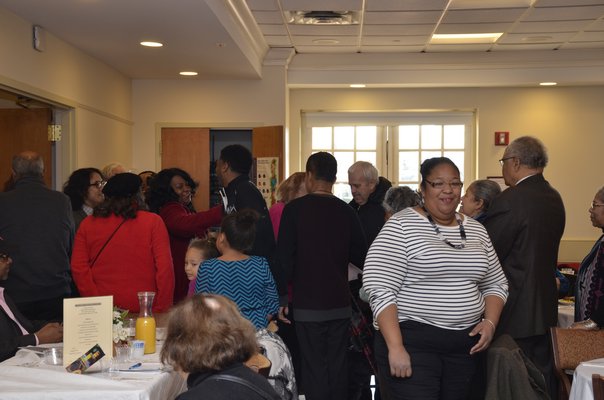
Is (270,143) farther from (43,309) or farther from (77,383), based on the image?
(77,383)

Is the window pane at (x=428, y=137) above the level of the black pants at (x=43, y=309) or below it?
above

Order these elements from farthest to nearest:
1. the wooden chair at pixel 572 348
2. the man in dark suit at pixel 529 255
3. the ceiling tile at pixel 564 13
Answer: the ceiling tile at pixel 564 13 < the man in dark suit at pixel 529 255 < the wooden chair at pixel 572 348

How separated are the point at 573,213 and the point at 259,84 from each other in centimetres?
435

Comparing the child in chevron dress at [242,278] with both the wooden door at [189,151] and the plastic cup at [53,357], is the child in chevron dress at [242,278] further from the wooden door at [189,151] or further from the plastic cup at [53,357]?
the wooden door at [189,151]

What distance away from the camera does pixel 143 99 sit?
878cm

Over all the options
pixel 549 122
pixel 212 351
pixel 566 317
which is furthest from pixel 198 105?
pixel 212 351

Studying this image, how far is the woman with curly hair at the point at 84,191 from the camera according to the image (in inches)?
198

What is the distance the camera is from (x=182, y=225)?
4.99 meters

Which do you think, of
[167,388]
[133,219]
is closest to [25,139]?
[133,219]

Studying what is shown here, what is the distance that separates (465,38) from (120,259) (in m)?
5.43

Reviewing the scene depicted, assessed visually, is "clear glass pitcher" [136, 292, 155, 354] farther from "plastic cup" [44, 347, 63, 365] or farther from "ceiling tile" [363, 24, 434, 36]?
"ceiling tile" [363, 24, 434, 36]

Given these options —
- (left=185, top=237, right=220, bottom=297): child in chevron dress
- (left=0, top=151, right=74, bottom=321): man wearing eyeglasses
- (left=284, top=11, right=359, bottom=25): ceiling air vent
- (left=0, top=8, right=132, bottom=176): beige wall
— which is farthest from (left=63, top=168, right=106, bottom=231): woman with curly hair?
(left=284, top=11, right=359, bottom=25): ceiling air vent

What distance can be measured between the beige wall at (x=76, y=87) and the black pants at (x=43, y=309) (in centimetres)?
172

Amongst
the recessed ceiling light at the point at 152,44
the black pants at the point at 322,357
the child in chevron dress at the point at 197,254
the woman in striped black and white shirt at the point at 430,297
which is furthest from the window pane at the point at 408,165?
the woman in striped black and white shirt at the point at 430,297
